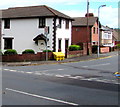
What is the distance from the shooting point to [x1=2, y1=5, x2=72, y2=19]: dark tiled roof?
104 feet

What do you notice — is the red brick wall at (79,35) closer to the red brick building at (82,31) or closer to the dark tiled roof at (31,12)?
the red brick building at (82,31)

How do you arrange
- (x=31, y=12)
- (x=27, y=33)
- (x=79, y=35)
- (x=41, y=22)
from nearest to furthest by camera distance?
(x=41, y=22) → (x=27, y=33) → (x=31, y=12) → (x=79, y=35)

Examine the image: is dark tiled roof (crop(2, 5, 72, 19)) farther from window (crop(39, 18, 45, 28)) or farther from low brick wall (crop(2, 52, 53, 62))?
low brick wall (crop(2, 52, 53, 62))

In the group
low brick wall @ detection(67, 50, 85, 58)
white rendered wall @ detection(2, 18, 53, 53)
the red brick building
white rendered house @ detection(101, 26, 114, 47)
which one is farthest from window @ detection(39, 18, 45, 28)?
white rendered house @ detection(101, 26, 114, 47)

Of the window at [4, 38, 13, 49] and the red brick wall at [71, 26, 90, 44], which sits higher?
the red brick wall at [71, 26, 90, 44]

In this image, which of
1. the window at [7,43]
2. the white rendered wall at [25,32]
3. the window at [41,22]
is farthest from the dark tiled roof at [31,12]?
the window at [7,43]

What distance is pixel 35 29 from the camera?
106 ft

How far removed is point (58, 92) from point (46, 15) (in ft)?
72.6

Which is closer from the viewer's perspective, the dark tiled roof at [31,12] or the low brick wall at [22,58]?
the low brick wall at [22,58]

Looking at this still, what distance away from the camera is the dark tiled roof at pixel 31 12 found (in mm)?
31797

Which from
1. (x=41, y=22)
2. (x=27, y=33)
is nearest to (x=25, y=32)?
(x=27, y=33)

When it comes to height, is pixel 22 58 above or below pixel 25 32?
below

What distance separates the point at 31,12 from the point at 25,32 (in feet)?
9.94

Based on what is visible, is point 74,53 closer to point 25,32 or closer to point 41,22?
point 41,22
